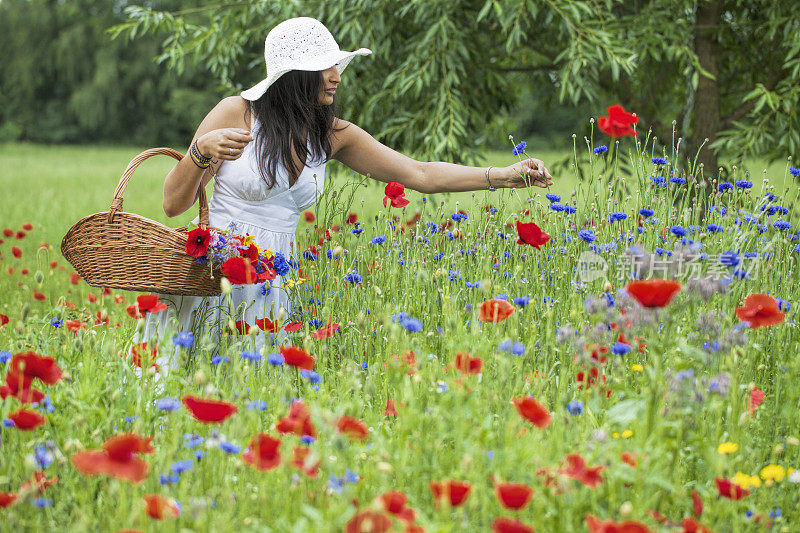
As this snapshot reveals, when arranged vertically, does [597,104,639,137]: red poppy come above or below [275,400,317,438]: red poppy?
above

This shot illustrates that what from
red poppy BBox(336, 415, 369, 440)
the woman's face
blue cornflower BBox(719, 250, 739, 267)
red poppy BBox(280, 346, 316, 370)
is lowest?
red poppy BBox(280, 346, 316, 370)

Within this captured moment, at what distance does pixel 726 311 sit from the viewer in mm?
2334

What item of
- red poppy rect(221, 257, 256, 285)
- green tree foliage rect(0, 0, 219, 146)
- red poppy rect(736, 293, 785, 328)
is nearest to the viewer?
red poppy rect(736, 293, 785, 328)

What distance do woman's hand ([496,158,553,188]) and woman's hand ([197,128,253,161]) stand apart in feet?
3.58

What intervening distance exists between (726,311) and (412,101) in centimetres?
376

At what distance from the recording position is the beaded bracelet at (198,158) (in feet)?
8.58

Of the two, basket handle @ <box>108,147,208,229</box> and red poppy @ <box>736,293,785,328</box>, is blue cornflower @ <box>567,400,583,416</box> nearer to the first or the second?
red poppy @ <box>736,293,785,328</box>

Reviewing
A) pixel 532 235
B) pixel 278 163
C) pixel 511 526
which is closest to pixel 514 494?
pixel 511 526

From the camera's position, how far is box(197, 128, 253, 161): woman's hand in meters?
2.48

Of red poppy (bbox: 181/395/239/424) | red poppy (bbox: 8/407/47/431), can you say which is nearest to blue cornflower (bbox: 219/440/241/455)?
red poppy (bbox: 181/395/239/424)

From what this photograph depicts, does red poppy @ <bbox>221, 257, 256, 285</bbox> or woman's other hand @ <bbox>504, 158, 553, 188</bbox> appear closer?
red poppy @ <bbox>221, 257, 256, 285</bbox>

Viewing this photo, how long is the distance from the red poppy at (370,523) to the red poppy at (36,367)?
2.61 feet

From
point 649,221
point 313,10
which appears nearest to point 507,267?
point 649,221

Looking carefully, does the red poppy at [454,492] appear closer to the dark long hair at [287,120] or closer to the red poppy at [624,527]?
the red poppy at [624,527]
